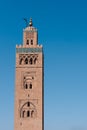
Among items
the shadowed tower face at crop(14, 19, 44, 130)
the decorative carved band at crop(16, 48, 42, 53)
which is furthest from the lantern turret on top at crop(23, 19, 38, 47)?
the decorative carved band at crop(16, 48, 42, 53)

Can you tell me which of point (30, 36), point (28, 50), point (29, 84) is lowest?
point (29, 84)

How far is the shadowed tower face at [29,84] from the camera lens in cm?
3147

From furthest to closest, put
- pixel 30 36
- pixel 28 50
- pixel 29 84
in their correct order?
pixel 30 36
pixel 28 50
pixel 29 84

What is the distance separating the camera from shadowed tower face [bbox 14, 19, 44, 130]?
103 ft

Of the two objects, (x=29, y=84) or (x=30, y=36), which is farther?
(x=30, y=36)

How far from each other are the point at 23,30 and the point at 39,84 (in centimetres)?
475

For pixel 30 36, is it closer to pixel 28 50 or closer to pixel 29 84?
pixel 28 50

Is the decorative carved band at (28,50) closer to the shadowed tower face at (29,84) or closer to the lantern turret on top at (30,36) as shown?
the shadowed tower face at (29,84)

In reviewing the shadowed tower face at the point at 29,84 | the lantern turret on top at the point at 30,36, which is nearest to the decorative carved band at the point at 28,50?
the shadowed tower face at the point at 29,84

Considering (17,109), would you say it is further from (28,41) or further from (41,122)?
(28,41)

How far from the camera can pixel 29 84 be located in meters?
32.3

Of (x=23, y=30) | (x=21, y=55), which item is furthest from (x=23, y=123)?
(x=23, y=30)

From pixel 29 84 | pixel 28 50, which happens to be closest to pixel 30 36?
pixel 28 50

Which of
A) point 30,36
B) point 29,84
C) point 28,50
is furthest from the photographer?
point 30,36
